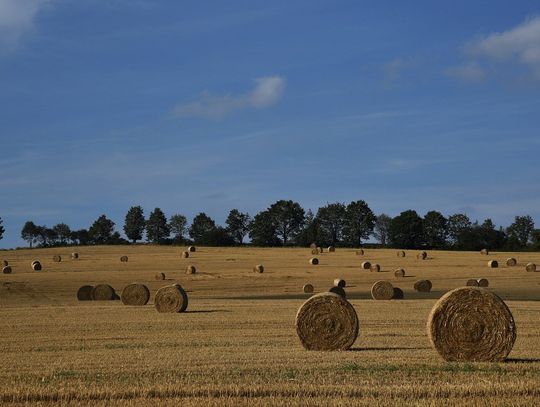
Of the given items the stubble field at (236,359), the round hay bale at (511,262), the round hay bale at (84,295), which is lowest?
the stubble field at (236,359)

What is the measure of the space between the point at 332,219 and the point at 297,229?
5882 millimetres

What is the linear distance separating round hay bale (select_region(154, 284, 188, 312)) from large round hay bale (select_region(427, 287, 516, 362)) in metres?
16.1

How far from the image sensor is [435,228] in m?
117

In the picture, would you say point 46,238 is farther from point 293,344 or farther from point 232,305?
point 293,344

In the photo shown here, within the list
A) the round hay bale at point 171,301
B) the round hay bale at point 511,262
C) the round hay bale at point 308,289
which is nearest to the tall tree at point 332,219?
the round hay bale at point 511,262

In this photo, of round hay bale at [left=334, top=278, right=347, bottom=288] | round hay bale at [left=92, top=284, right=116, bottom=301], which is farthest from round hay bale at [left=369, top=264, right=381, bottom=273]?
round hay bale at [left=92, top=284, right=116, bottom=301]

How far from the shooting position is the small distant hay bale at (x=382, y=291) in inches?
1558

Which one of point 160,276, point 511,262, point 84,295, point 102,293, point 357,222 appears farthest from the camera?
point 357,222

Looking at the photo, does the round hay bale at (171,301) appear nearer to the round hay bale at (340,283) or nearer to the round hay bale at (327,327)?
the round hay bale at (327,327)

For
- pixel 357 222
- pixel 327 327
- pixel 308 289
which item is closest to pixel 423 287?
pixel 308 289

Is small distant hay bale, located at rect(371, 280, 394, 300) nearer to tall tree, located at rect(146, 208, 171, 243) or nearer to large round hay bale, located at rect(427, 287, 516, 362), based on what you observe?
large round hay bale, located at rect(427, 287, 516, 362)

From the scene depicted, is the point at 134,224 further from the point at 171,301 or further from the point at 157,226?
the point at 171,301

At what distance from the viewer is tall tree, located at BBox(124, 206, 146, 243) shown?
134 m

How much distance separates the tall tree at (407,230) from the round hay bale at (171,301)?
82.8 meters
